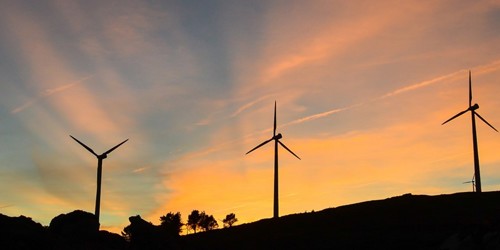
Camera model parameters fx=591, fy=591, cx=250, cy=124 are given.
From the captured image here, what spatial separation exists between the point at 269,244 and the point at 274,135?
49.8m

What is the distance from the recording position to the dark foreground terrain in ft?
222

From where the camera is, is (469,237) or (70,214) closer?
(469,237)

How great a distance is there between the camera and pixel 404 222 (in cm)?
9031

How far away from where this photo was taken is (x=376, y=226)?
90.9 m

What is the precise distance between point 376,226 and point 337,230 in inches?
236

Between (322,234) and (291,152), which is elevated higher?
(291,152)

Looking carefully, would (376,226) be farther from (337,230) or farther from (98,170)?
(98,170)

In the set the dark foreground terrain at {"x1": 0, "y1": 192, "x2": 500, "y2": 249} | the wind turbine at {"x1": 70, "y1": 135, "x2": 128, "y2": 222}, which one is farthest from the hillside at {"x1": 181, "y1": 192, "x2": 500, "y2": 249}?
the wind turbine at {"x1": 70, "y1": 135, "x2": 128, "y2": 222}

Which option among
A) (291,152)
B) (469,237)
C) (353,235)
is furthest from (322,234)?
(291,152)

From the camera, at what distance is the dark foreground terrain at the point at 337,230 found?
222 ft

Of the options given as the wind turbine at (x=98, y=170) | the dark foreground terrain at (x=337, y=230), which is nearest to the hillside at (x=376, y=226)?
the dark foreground terrain at (x=337, y=230)

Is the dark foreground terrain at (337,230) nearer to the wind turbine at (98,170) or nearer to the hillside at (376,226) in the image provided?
the hillside at (376,226)

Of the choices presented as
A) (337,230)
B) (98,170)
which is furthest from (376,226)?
(98,170)

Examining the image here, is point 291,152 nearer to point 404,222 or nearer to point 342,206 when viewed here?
point 342,206
